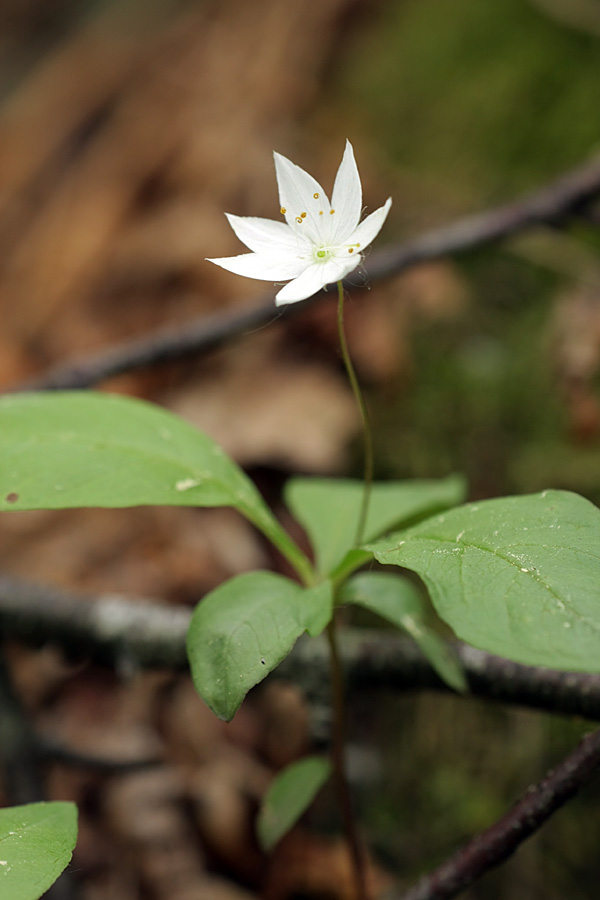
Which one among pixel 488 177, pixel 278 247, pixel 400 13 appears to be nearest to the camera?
pixel 278 247

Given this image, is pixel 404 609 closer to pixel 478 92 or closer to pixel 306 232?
pixel 306 232

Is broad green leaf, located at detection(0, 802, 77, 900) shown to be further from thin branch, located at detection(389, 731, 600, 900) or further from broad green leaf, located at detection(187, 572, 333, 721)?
thin branch, located at detection(389, 731, 600, 900)

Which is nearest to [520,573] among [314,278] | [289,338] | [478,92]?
[314,278]

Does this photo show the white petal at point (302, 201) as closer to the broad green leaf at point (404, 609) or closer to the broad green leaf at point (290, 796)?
the broad green leaf at point (404, 609)

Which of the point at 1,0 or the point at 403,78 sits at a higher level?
the point at 403,78

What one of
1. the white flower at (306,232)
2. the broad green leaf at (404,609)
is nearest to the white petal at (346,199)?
the white flower at (306,232)

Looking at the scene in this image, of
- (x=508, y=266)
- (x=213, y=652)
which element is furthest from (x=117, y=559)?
(x=508, y=266)

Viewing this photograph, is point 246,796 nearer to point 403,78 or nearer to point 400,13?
point 403,78

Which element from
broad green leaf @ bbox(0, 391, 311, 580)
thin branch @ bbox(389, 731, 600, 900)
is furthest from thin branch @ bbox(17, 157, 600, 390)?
thin branch @ bbox(389, 731, 600, 900)
